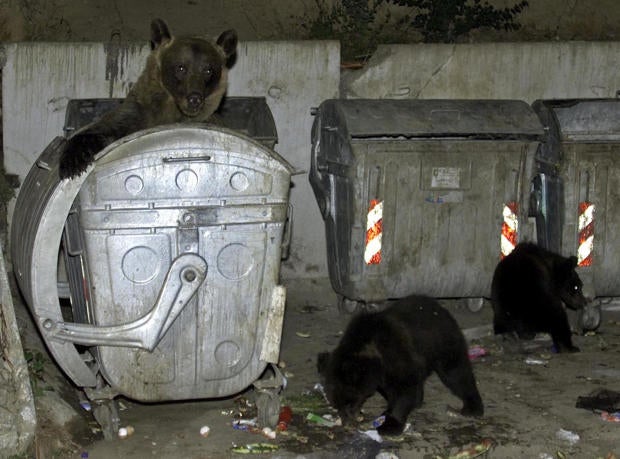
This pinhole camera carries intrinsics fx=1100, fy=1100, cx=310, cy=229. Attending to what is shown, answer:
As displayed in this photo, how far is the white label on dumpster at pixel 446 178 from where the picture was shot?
805 centimetres

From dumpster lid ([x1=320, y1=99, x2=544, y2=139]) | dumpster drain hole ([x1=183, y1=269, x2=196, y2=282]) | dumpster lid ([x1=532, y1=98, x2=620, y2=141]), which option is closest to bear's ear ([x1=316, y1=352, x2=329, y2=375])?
dumpster drain hole ([x1=183, y1=269, x2=196, y2=282])

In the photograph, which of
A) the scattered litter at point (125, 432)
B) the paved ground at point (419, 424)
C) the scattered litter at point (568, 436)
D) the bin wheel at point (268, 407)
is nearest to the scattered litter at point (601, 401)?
the paved ground at point (419, 424)

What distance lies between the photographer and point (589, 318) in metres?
Result: 8.20

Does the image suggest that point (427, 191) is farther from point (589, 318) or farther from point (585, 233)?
point (589, 318)

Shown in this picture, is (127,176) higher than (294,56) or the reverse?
the reverse

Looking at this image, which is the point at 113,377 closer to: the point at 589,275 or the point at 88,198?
the point at 88,198

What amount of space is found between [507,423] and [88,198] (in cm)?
269

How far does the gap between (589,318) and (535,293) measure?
75cm

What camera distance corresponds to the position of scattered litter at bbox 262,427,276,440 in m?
5.98

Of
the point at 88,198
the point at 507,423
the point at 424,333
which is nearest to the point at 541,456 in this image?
the point at 507,423

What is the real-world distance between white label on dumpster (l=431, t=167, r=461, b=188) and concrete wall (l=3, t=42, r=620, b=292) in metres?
1.32

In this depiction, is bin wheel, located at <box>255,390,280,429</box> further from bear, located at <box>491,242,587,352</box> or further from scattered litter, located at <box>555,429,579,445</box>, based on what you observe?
bear, located at <box>491,242,587,352</box>

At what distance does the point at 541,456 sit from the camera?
5906 millimetres

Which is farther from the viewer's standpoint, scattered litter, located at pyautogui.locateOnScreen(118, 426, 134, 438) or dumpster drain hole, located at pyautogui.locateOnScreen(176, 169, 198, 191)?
scattered litter, located at pyautogui.locateOnScreen(118, 426, 134, 438)
